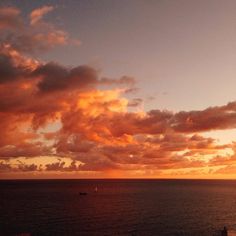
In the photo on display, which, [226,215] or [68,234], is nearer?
[68,234]

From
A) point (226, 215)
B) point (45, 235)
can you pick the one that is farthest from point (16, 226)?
point (226, 215)

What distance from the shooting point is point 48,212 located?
473 feet

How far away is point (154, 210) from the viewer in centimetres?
15550

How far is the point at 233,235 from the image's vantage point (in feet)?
298

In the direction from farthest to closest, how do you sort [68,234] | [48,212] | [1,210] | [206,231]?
[1,210], [48,212], [206,231], [68,234]

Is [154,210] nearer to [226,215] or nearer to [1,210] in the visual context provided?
→ [226,215]

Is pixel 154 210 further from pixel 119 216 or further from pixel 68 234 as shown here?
pixel 68 234

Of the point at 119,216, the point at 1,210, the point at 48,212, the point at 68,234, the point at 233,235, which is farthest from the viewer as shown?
the point at 1,210

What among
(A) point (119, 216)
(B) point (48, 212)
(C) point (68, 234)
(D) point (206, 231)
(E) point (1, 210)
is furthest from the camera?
(E) point (1, 210)

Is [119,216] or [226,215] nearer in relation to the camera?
[119,216]

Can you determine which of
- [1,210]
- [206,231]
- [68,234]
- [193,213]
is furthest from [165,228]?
[1,210]

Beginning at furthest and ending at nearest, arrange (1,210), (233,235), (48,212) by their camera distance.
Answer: (1,210)
(48,212)
(233,235)

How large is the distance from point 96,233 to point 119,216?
35.2m

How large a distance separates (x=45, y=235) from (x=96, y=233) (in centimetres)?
1477
